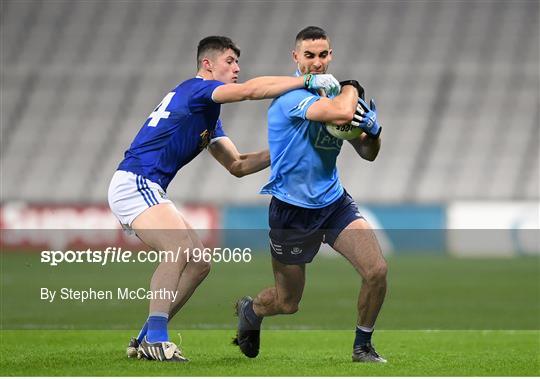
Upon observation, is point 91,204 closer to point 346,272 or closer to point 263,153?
point 346,272

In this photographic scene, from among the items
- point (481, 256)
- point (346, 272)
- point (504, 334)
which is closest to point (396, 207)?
point (481, 256)

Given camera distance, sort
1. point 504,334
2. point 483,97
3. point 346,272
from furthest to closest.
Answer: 1. point 483,97
2. point 346,272
3. point 504,334

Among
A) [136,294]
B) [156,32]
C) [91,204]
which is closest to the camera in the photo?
[136,294]

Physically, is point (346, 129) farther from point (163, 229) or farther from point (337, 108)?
point (163, 229)

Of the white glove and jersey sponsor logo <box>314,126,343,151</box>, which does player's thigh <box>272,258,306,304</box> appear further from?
the white glove

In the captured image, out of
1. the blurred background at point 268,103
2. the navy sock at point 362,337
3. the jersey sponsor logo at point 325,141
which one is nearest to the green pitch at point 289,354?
the navy sock at point 362,337

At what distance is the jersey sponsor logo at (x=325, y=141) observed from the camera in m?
7.42

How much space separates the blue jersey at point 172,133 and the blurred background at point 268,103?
40.3ft

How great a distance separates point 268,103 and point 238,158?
17.9 m

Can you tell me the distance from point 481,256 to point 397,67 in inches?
245

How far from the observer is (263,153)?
27.1 ft

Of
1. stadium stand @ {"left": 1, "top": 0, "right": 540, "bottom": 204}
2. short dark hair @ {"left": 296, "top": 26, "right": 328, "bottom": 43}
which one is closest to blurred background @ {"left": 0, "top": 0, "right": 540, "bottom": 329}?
stadium stand @ {"left": 1, "top": 0, "right": 540, "bottom": 204}

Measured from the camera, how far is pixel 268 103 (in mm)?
26141

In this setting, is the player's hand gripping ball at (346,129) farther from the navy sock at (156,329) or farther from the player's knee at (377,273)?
the navy sock at (156,329)
